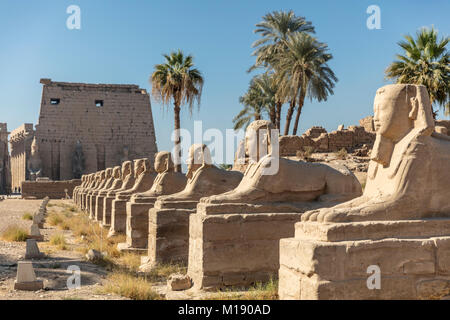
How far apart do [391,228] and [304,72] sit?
1833cm

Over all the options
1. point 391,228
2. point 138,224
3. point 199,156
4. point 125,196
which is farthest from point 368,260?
point 125,196

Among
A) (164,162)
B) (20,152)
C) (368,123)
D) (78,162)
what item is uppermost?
(368,123)

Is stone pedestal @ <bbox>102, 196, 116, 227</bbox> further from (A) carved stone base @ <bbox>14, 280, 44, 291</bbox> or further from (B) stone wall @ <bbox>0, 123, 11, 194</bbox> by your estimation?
(B) stone wall @ <bbox>0, 123, 11, 194</bbox>

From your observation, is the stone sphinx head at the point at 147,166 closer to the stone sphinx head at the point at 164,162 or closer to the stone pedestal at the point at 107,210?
the stone sphinx head at the point at 164,162

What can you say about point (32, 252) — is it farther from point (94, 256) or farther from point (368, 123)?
point (368, 123)

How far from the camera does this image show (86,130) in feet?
138

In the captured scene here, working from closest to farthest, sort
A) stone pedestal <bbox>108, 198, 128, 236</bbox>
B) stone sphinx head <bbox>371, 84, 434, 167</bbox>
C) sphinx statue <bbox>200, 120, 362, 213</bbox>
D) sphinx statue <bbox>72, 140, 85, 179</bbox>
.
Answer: stone sphinx head <bbox>371, 84, 434, 167</bbox> → sphinx statue <bbox>200, 120, 362, 213</bbox> → stone pedestal <bbox>108, 198, 128, 236</bbox> → sphinx statue <bbox>72, 140, 85, 179</bbox>

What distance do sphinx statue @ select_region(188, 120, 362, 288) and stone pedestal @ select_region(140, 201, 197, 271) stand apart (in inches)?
58.2

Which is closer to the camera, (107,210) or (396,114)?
A: (396,114)

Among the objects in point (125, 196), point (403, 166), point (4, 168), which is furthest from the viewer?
point (4, 168)

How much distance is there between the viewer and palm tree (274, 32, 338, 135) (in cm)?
2141

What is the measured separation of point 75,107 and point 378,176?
132 ft

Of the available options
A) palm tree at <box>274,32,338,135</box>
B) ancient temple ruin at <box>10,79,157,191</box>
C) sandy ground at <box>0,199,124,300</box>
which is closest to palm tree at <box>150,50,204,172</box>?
palm tree at <box>274,32,338,135</box>

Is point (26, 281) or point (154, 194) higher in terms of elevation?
point (154, 194)
